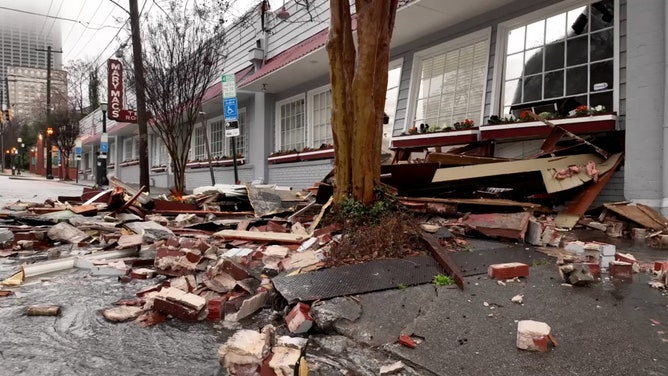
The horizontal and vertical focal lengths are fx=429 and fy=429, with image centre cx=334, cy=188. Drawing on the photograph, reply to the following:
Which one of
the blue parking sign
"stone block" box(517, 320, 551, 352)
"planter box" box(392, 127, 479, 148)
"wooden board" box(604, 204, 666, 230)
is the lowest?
"stone block" box(517, 320, 551, 352)

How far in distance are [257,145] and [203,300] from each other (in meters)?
13.4

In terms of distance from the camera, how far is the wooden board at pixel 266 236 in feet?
15.6

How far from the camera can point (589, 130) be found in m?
6.43

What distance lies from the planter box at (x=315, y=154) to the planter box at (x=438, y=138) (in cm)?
252

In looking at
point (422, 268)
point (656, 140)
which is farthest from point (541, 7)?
point (422, 268)

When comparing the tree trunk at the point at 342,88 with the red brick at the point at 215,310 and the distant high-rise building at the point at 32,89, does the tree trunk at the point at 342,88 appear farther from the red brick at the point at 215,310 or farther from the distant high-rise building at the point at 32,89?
the distant high-rise building at the point at 32,89

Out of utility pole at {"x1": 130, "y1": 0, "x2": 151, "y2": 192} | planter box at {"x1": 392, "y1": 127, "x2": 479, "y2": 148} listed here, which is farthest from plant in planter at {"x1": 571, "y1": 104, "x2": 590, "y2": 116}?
utility pole at {"x1": 130, "y1": 0, "x2": 151, "y2": 192}

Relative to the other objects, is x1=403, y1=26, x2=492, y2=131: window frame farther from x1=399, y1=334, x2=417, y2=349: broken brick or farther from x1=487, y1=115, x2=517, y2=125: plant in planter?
x1=399, y1=334, x2=417, y2=349: broken brick

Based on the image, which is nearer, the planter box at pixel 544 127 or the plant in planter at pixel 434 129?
the planter box at pixel 544 127

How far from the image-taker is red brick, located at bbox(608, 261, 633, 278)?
3.45m

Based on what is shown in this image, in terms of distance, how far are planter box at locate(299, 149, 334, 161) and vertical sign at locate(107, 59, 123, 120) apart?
33.3 ft

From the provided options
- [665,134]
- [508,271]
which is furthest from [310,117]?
[508,271]

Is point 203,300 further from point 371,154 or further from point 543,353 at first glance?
point 371,154


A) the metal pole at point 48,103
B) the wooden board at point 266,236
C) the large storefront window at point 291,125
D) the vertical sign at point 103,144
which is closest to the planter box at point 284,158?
the large storefront window at point 291,125
